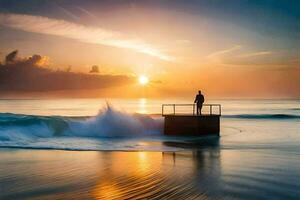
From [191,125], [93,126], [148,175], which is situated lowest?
[148,175]

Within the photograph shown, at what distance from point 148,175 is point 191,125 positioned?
17.4 metres

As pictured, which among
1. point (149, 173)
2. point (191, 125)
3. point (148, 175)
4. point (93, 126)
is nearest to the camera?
point (148, 175)

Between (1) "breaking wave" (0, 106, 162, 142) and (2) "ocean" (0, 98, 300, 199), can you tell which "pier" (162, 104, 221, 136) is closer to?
(1) "breaking wave" (0, 106, 162, 142)

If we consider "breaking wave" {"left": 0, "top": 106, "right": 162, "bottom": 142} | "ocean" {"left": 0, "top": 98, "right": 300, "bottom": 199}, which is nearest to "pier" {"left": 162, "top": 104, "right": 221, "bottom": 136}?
"breaking wave" {"left": 0, "top": 106, "right": 162, "bottom": 142}

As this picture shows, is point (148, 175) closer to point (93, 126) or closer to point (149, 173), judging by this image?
point (149, 173)

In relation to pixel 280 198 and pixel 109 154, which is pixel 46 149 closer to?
pixel 109 154

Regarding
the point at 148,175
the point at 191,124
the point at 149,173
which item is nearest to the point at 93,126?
the point at 191,124

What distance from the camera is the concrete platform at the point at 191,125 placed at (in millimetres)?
29625

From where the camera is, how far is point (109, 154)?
60.8 ft

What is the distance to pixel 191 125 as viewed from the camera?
29.7 m

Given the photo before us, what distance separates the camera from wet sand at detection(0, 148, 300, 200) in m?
10.0

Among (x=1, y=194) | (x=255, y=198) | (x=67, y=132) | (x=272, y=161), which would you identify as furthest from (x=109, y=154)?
(x=67, y=132)

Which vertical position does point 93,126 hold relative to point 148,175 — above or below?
above

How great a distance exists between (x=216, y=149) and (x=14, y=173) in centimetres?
1124
